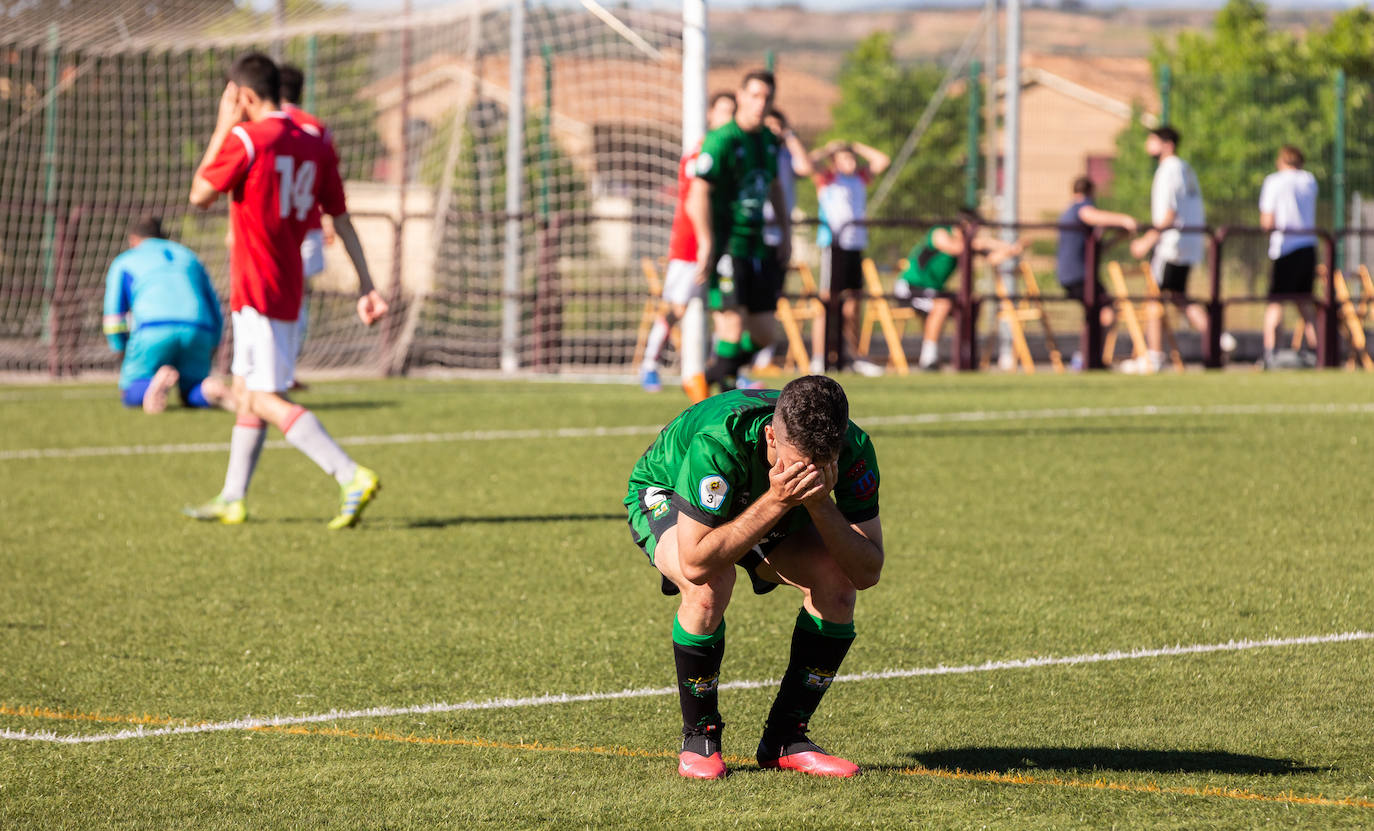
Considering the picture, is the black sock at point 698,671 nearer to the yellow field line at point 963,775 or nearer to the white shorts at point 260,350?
the yellow field line at point 963,775

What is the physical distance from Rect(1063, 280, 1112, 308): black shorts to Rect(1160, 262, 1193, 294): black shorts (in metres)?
0.57

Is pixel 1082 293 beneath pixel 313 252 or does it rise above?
beneath

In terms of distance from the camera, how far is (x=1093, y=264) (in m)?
17.2

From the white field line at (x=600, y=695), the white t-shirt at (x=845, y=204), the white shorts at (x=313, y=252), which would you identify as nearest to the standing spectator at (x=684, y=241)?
the white shorts at (x=313, y=252)

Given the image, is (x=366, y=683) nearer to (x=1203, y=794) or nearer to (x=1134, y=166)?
(x=1203, y=794)

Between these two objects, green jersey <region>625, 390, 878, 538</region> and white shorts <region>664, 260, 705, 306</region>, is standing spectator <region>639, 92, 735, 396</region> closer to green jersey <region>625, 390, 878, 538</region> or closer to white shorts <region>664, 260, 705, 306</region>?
white shorts <region>664, 260, 705, 306</region>

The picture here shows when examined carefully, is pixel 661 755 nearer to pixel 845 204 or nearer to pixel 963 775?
pixel 963 775

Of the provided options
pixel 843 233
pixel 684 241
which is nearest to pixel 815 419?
pixel 684 241

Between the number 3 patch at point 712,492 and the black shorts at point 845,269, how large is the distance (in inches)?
515

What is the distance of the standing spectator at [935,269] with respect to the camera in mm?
17047

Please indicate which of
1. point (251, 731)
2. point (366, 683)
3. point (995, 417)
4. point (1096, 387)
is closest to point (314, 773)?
point (251, 731)

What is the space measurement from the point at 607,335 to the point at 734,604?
11.9m

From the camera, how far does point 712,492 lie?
3.69m

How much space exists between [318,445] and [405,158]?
10.6 m
